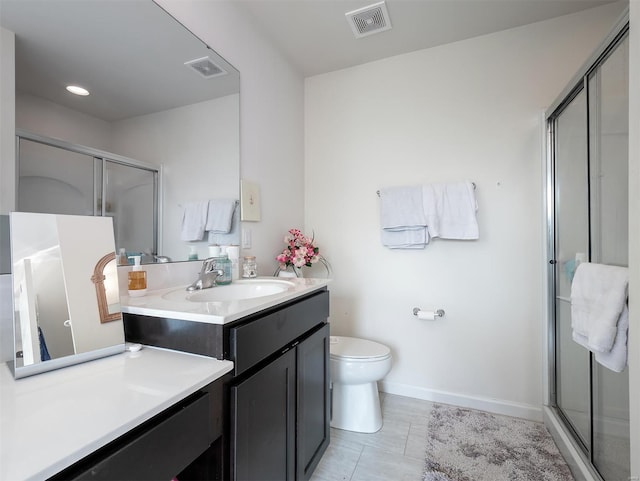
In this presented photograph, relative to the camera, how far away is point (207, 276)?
127 centimetres

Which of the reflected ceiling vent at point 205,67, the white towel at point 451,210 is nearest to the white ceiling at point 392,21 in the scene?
the reflected ceiling vent at point 205,67

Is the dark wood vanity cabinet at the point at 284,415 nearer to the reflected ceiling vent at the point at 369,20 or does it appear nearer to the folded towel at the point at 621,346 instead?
the folded towel at the point at 621,346

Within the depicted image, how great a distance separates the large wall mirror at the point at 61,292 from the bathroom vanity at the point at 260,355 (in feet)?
0.31

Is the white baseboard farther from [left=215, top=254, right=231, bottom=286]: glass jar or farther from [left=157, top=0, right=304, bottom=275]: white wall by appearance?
[left=215, top=254, right=231, bottom=286]: glass jar

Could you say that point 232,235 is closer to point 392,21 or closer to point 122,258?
point 122,258

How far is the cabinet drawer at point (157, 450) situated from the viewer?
1.57 ft

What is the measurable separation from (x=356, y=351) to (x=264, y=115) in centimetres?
156

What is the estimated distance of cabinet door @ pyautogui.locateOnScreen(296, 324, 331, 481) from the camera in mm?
1181

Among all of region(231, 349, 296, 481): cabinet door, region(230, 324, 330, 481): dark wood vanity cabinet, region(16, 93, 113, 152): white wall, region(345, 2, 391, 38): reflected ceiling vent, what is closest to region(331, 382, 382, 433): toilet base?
region(230, 324, 330, 481): dark wood vanity cabinet

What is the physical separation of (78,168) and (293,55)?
1.70 meters

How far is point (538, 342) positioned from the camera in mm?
1792

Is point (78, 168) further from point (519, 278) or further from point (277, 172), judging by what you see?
point (519, 278)

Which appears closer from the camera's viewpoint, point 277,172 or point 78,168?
point 78,168

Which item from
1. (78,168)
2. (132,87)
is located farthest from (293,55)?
(78,168)
